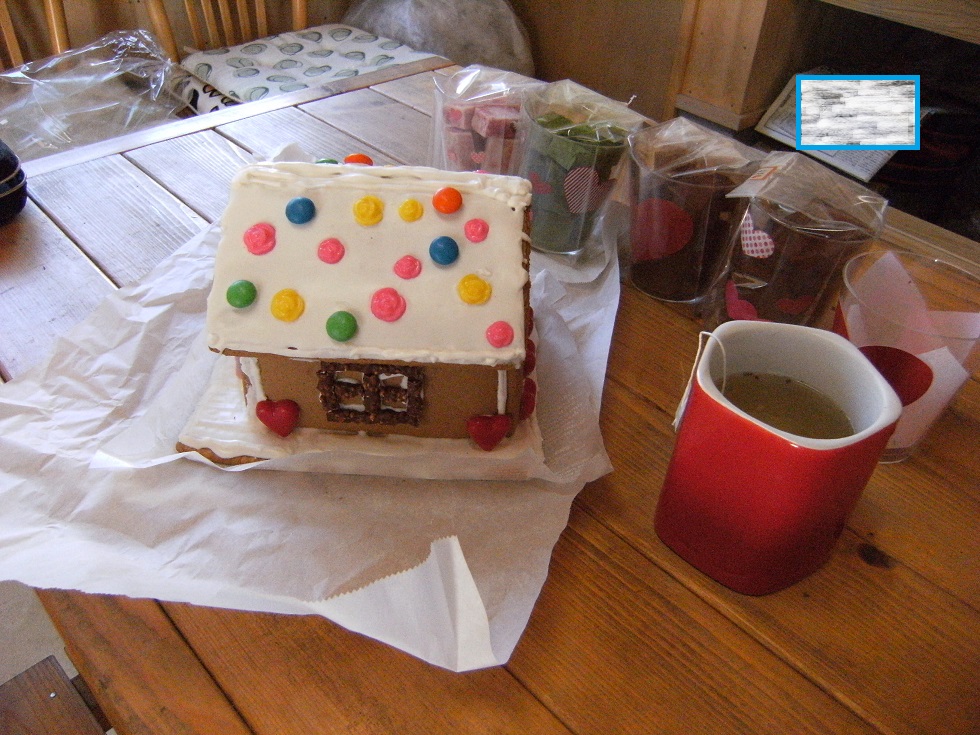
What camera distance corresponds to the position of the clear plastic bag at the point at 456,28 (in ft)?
6.15

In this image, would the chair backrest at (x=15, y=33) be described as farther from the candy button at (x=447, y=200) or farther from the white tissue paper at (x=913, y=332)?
the white tissue paper at (x=913, y=332)

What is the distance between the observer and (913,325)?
613 millimetres

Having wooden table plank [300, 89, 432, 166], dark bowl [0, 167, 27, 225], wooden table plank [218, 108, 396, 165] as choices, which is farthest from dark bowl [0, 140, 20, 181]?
wooden table plank [300, 89, 432, 166]

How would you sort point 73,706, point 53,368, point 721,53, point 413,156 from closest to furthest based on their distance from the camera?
point 73,706, point 53,368, point 413,156, point 721,53

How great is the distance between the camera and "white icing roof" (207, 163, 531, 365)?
529 mm

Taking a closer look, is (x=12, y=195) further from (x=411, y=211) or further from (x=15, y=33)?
(x=15, y=33)

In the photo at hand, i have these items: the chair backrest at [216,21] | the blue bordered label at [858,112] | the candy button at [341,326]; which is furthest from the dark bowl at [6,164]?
the chair backrest at [216,21]

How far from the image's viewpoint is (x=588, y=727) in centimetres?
43

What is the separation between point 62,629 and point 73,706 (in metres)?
0.11

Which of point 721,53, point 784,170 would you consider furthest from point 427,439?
point 721,53

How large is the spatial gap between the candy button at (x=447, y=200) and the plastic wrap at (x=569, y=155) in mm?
234

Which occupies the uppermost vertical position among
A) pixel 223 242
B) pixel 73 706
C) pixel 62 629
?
pixel 223 242

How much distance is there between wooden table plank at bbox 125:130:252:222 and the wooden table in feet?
1.73

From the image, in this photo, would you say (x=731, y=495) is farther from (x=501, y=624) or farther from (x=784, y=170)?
(x=784, y=170)
